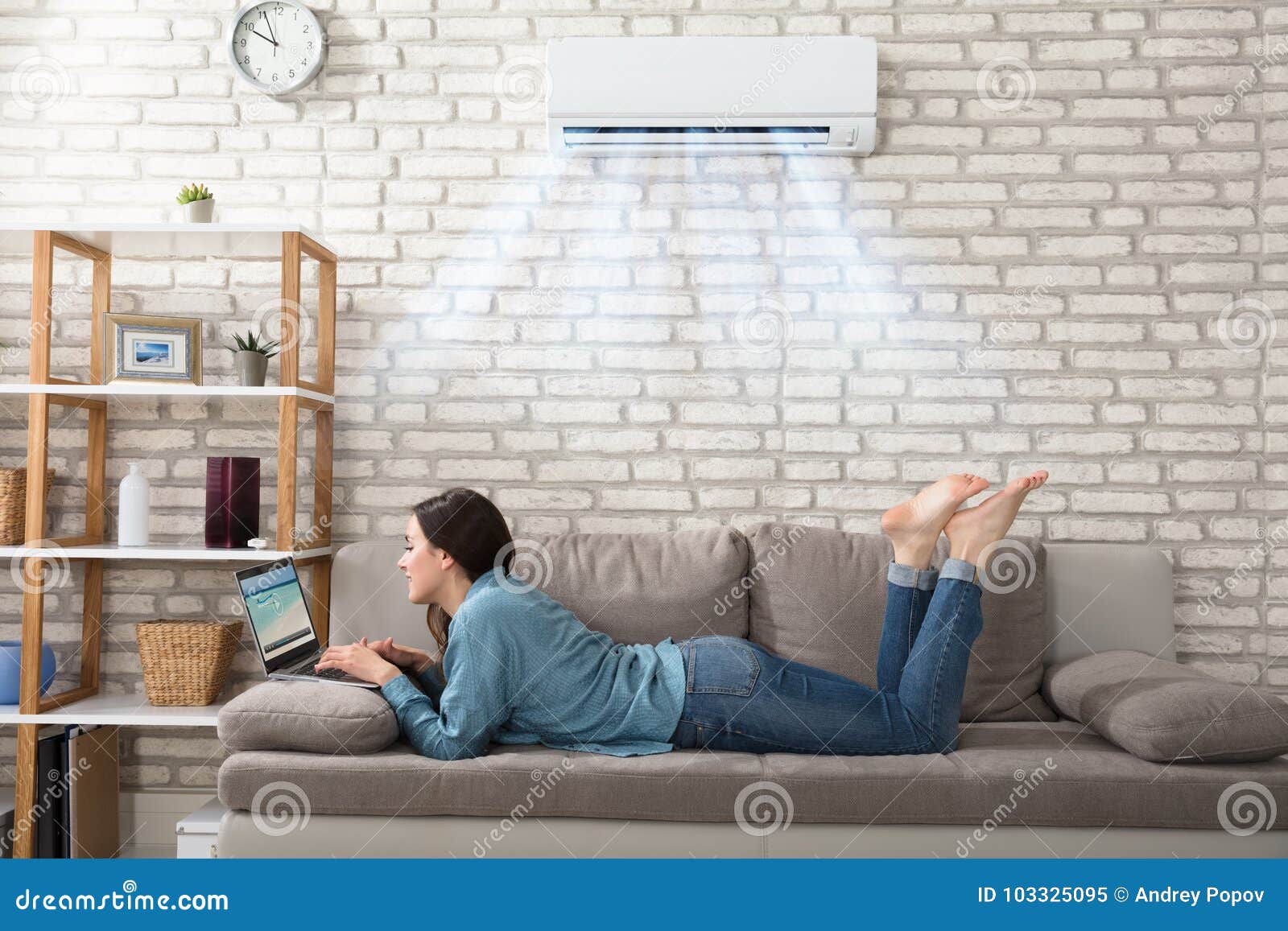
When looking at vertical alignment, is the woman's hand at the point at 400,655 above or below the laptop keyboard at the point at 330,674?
above

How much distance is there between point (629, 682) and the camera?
2.22 m

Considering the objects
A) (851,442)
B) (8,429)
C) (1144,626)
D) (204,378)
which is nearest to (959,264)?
(851,442)

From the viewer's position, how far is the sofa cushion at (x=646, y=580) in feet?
8.34

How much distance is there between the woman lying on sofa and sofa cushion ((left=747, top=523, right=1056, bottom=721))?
26 cm

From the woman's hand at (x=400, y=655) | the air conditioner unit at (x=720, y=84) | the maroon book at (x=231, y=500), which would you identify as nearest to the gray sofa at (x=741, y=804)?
the woman's hand at (x=400, y=655)

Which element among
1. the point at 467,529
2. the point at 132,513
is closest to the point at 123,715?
the point at 132,513

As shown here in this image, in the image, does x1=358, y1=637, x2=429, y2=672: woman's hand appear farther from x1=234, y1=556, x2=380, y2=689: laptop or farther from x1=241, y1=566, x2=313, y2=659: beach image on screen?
x1=241, y1=566, x2=313, y2=659: beach image on screen

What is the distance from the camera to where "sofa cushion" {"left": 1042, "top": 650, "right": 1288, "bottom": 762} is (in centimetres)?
205

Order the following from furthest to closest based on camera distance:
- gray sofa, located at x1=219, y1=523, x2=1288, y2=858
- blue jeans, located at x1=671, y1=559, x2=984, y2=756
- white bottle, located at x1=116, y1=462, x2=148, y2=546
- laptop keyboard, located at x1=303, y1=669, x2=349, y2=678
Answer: white bottle, located at x1=116, y1=462, x2=148, y2=546
laptop keyboard, located at x1=303, y1=669, x2=349, y2=678
blue jeans, located at x1=671, y1=559, x2=984, y2=756
gray sofa, located at x1=219, y1=523, x2=1288, y2=858

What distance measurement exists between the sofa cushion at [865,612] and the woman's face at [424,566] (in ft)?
2.56

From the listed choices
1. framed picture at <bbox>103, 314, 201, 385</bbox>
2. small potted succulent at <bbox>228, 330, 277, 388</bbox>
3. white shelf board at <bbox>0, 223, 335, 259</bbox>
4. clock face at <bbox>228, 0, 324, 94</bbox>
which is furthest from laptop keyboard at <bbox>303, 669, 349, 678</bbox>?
clock face at <bbox>228, 0, 324, 94</bbox>

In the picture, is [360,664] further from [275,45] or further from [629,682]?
[275,45]

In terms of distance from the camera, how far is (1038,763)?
2082mm

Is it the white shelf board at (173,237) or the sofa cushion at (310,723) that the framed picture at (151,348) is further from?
the sofa cushion at (310,723)
